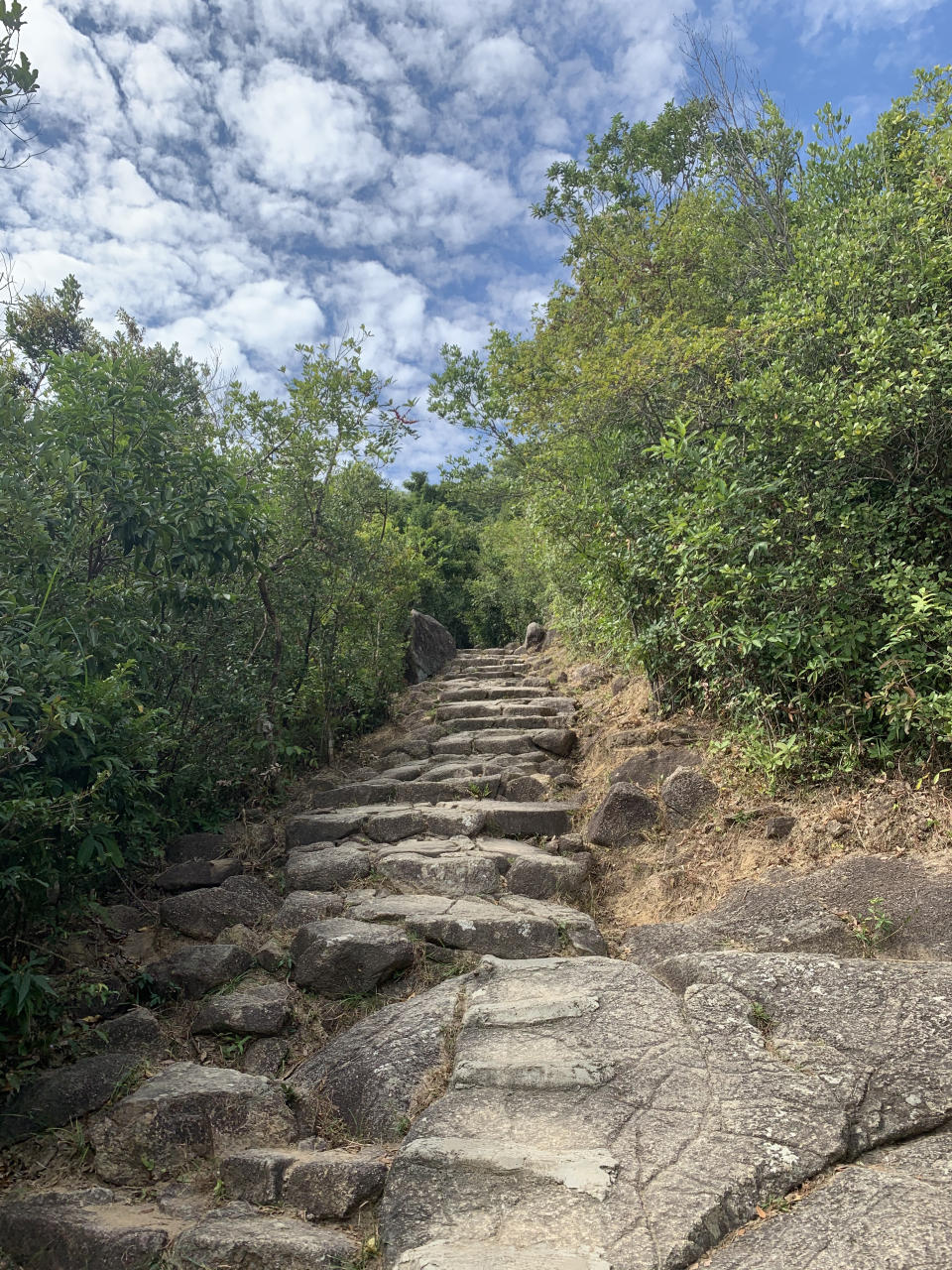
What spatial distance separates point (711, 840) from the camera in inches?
178

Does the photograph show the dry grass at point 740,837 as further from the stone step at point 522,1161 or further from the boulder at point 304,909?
the stone step at point 522,1161

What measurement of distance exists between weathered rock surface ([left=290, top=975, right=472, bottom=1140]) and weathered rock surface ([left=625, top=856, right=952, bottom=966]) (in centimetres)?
110

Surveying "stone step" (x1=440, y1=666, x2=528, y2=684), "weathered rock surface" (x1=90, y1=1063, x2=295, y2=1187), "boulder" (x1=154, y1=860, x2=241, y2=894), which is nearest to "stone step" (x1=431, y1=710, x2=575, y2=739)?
"stone step" (x1=440, y1=666, x2=528, y2=684)

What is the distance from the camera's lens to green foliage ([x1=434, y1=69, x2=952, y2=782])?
13.3ft

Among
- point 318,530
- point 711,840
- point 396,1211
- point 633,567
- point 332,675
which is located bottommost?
point 396,1211

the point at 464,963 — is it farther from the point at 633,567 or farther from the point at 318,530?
the point at 318,530

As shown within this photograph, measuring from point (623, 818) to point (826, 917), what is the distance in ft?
5.50

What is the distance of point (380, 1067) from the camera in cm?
305

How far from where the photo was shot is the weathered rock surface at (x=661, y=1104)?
213 cm

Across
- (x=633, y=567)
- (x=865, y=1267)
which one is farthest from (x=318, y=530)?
(x=865, y=1267)

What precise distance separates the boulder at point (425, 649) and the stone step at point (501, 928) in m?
7.70

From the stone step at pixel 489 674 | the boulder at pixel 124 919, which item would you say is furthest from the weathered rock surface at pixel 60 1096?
the stone step at pixel 489 674

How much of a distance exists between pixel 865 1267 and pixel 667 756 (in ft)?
11.5

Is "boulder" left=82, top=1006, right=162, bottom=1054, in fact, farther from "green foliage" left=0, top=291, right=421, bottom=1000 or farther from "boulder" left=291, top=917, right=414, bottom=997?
"boulder" left=291, top=917, right=414, bottom=997
